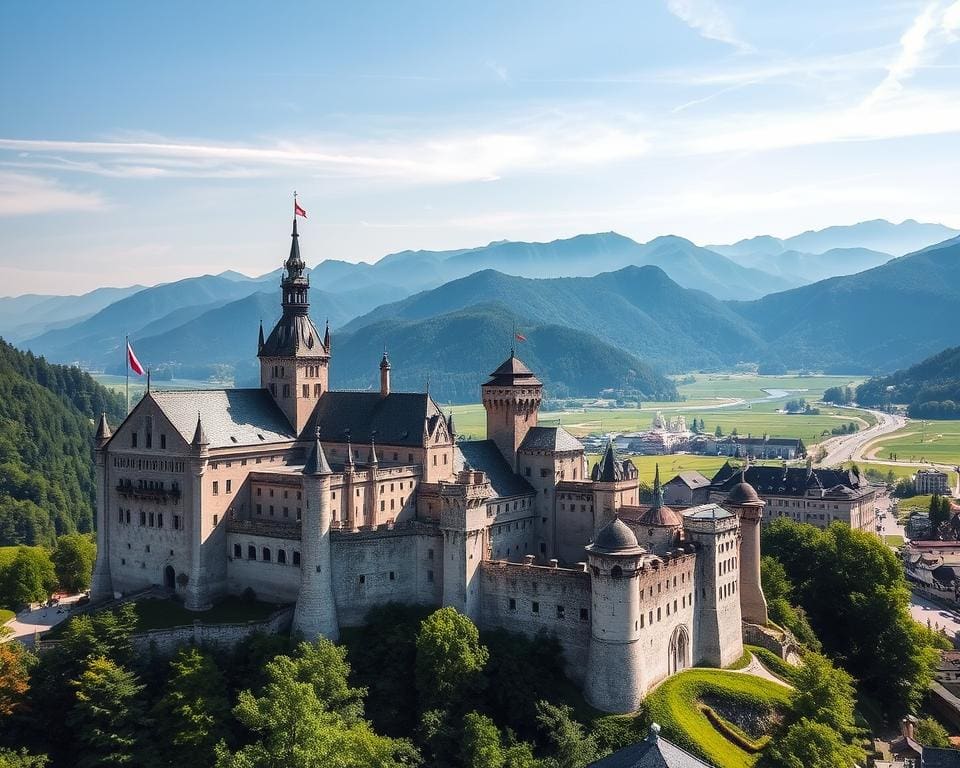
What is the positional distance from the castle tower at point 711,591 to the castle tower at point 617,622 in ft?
41.2

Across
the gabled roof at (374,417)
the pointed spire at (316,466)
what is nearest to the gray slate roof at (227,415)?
the gabled roof at (374,417)

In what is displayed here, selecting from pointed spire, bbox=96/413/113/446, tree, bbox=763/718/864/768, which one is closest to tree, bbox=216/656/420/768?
tree, bbox=763/718/864/768

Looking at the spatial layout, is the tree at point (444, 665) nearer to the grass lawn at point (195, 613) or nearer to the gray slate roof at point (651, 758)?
the grass lawn at point (195, 613)

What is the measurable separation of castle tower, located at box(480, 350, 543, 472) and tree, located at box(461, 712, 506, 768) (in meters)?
35.3

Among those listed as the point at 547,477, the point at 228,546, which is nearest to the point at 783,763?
the point at 547,477

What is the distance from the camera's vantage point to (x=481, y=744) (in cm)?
7188

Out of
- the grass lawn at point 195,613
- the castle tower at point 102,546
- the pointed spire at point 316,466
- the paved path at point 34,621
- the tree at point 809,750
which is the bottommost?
the tree at point 809,750

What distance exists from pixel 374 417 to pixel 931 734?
6387 cm

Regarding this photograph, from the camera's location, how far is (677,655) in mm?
86125

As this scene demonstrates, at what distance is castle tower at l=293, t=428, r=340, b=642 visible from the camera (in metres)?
84.1

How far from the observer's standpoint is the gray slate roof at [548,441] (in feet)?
340

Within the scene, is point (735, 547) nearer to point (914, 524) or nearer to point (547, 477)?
point (547, 477)

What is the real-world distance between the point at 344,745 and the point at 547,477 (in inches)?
1646

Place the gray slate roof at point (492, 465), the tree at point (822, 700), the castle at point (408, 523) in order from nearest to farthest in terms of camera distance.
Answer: the tree at point (822, 700) < the castle at point (408, 523) < the gray slate roof at point (492, 465)
